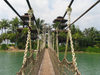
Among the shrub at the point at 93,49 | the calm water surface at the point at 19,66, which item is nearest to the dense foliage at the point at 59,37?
the shrub at the point at 93,49

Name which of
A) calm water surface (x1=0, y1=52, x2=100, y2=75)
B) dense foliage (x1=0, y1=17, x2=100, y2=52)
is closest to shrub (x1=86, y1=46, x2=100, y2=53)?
dense foliage (x1=0, y1=17, x2=100, y2=52)

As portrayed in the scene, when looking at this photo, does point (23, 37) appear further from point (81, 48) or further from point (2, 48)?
point (81, 48)

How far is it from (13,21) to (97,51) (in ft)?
57.4

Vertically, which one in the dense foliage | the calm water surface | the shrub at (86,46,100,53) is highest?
the dense foliage

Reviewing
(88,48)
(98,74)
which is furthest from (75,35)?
(98,74)

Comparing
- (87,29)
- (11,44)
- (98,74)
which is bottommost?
(98,74)

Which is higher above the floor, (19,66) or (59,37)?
(59,37)

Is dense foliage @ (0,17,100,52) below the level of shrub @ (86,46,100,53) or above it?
above

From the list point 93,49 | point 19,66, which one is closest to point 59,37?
point 93,49

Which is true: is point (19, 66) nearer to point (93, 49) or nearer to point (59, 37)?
point (59, 37)

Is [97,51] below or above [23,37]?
below

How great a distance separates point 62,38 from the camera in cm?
2684

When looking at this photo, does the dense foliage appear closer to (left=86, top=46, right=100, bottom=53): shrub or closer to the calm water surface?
(left=86, top=46, right=100, bottom=53): shrub

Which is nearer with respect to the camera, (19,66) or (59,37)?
(19,66)
